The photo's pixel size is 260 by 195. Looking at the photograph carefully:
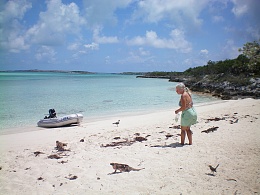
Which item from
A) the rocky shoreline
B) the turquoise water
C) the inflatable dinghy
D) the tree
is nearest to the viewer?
the tree

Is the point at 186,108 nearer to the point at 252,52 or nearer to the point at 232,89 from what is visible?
the point at 252,52

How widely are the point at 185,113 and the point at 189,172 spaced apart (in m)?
2.11

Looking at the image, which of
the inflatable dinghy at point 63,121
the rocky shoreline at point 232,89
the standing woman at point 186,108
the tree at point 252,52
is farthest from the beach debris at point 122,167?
the rocky shoreline at point 232,89

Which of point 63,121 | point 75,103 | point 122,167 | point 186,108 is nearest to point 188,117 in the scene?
point 186,108

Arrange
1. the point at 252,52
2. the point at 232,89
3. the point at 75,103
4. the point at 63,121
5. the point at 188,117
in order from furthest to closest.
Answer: the point at 232,89 < the point at 75,103 < the point at 63,121 < the point at 188,117 < the point at 252,52

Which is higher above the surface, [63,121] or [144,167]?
[144,167]

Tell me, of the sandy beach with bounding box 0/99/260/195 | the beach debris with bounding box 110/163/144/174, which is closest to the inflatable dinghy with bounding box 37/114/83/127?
the sandy beach with bounding box 0/99/260/195

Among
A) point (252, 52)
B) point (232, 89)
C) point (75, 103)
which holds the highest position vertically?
point (252, 52)

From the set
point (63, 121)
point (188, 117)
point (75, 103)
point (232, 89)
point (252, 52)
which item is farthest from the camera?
point (232, 89)

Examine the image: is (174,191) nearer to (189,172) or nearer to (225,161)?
(189,172)

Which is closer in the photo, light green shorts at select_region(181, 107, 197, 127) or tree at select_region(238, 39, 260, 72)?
tree at select_region(238, 39, 260, 72)

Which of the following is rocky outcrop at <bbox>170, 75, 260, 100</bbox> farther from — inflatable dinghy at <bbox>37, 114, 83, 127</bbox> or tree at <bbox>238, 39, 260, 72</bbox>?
tree at <bbox>238, 39, 260, 72</bbox>

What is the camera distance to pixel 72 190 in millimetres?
4168

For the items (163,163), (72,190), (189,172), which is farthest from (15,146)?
(189,172)
